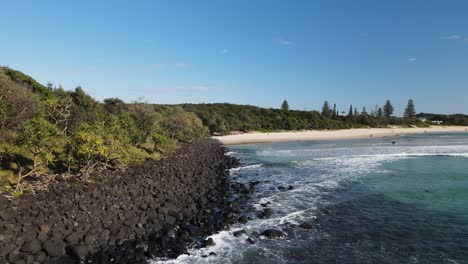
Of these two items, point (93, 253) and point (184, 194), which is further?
point (184, 194)

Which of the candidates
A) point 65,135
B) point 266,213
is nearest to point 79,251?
point 266,213

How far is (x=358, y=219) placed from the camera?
16422mm

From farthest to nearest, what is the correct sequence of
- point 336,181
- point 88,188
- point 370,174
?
point 370,174 → point 336,181 → point 88,188

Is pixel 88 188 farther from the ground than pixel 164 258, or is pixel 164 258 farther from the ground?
pixel 88 188

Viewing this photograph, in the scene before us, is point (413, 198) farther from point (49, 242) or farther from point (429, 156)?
point (429, 156)

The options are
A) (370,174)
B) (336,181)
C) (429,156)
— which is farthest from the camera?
(429,156)

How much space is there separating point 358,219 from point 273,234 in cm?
541

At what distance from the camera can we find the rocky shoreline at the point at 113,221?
11.2 m

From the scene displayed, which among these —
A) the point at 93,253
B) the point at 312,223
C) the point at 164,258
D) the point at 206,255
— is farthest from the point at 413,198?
the point at 93,253

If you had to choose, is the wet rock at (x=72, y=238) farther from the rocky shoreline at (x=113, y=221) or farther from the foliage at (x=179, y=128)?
the foliage at (x=179, y=128)

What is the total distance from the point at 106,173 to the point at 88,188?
4.59 meters

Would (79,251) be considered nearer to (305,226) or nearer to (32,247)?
(32,247)

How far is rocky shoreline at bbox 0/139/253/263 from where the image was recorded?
443 inches

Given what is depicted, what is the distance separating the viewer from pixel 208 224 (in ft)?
50.8
